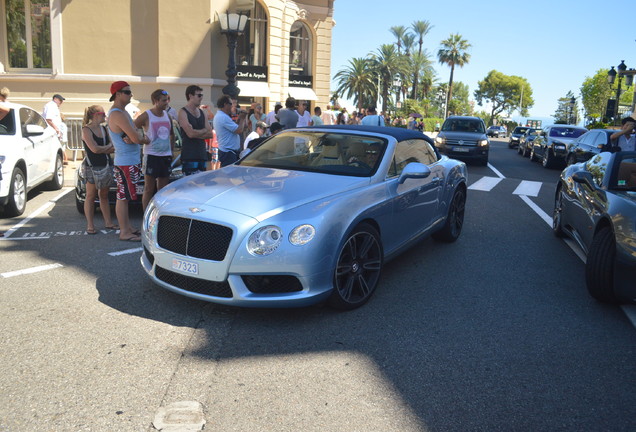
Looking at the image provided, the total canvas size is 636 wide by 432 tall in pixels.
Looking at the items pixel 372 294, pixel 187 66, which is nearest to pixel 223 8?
pixel 187 66

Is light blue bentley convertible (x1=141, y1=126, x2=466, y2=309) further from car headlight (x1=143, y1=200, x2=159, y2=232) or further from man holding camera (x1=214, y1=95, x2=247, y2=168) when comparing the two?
man holding camera (x1=214, y1=95, x2=247, y2=168)

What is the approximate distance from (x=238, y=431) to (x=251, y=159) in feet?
11.3

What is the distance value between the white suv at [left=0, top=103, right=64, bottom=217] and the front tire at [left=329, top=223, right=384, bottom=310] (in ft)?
18.5

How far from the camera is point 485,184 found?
1433 centimetres

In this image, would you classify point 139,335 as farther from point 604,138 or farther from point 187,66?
point 187,66

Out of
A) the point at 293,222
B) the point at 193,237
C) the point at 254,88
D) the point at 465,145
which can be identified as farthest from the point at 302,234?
the point at 254,88

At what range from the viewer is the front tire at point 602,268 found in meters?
5.02

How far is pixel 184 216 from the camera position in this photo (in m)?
4.44

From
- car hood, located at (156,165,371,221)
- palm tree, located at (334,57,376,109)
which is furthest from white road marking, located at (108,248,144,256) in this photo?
palm tree, located at (334,57,376,109)

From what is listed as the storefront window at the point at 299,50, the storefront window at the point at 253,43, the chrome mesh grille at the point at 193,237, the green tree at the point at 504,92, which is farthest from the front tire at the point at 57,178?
the green tree at the point at 504,92

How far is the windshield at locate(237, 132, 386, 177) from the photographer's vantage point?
5.41 m

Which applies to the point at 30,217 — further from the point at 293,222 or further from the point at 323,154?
the point at 293,222

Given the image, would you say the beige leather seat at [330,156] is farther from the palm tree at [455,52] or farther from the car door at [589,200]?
the palm tree at [455,52]

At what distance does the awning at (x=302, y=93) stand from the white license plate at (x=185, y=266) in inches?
898
